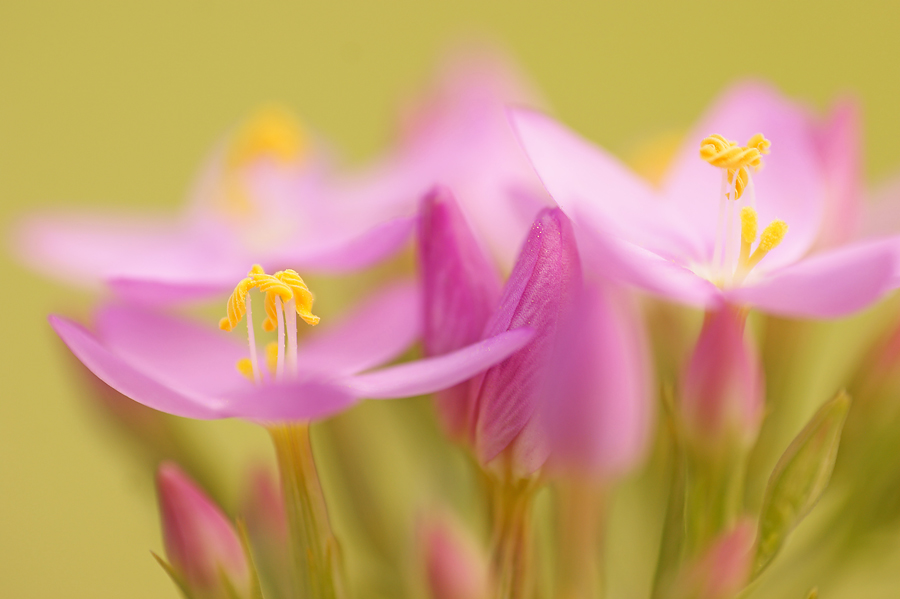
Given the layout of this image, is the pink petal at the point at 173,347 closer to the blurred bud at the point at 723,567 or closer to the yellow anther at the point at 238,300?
the yellow anther at the point at 238,300

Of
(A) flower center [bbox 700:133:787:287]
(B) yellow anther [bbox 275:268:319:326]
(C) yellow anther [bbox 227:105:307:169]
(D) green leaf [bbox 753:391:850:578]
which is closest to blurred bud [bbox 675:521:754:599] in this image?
(D) green leaf [bbox 753:391:850:578]

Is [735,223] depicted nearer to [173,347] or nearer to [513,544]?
[513,544]

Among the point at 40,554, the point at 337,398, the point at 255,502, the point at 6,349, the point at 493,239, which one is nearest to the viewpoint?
the point at 337,398

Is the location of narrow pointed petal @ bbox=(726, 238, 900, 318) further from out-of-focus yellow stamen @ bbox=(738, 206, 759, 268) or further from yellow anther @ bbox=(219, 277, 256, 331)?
yellow anther @ bbox=(219, 277, 256, 331)

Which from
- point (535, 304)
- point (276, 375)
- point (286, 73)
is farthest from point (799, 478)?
point (286, 73)

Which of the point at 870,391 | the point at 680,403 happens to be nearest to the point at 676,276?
the point at 680,403

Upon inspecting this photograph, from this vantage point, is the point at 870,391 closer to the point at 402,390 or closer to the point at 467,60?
the point at 402,390

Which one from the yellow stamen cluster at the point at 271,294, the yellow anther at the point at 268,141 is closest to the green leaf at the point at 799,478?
the yellow stamen cluster at the point at 271,294
